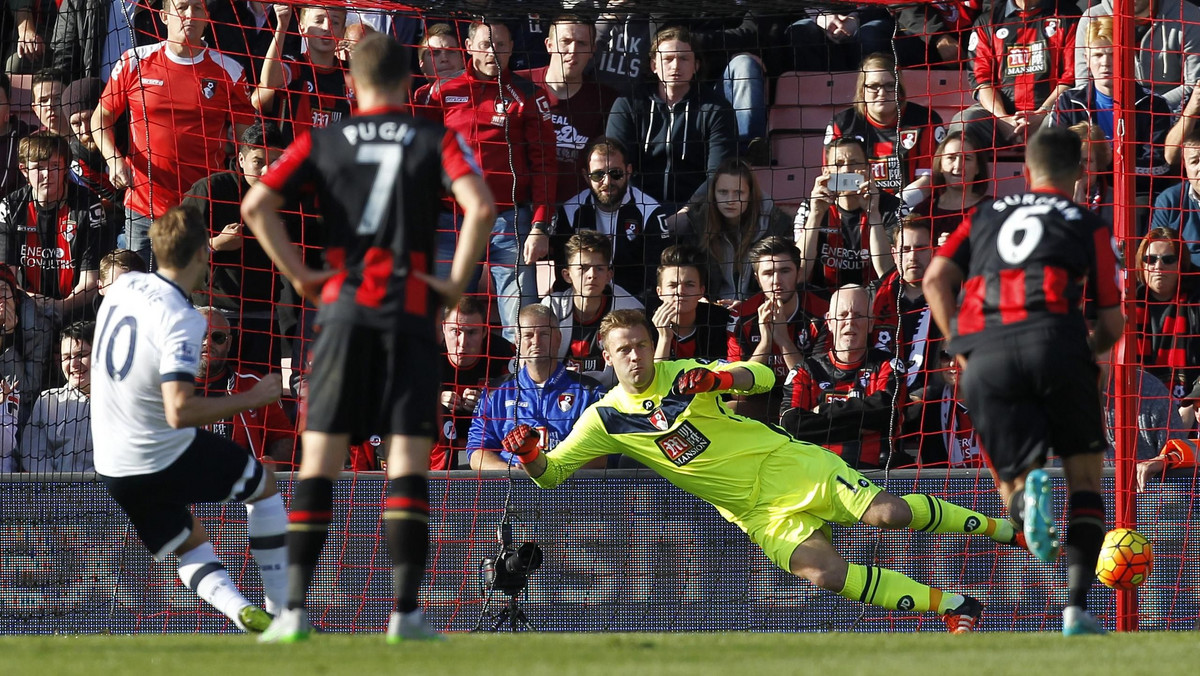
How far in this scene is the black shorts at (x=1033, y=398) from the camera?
208 inches

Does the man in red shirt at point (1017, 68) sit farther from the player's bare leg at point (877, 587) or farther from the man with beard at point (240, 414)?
the man with beard at point (240, 414)

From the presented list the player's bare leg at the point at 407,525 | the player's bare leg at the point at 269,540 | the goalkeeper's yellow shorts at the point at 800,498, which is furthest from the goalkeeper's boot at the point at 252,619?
the goalkeeper's yellow shorts at the point at 800,498

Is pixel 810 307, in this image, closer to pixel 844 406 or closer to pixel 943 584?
pixel 844 406

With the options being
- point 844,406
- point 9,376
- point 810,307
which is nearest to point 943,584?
point 844,406

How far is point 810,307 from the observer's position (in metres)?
9.30

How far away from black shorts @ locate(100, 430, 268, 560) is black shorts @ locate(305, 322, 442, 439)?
1.53 meters

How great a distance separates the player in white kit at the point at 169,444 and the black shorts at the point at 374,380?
1.10 meters

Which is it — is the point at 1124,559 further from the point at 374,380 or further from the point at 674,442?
the point at 374,380

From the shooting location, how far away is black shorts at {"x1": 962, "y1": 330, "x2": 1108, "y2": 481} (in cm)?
527

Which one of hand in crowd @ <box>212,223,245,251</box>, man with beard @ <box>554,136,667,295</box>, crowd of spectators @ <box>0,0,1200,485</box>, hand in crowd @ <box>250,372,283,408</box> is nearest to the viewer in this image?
hand in crowd @ <box>250,372,283,408</box>

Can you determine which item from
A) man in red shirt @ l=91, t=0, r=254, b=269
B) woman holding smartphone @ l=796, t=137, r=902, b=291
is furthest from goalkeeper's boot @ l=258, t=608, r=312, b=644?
woman holding smartphone @ l=796, t=137, r=902, b=291

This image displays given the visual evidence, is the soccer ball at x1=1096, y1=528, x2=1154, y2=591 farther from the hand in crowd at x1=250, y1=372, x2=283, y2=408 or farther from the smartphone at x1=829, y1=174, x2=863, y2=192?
the hand in crowd at x1=250, y1=372, x2=283, y2=408

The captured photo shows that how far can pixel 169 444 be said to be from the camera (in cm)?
621

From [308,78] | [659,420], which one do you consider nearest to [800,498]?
[659,420]
